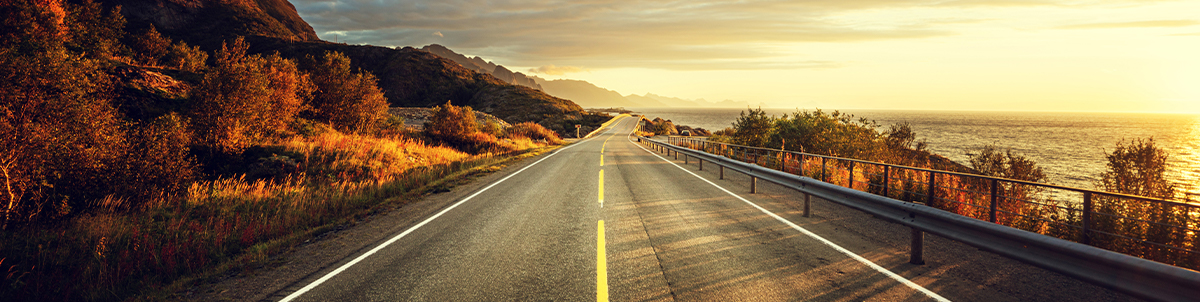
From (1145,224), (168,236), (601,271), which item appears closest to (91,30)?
(168,236)

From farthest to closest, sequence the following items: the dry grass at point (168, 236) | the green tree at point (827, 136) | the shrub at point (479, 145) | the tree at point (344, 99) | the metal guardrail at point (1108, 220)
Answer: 1. the shrub at point (479, 145)
2. the tree at point (344, 99)
3. the green tree at point (827, 136)
4. the dry grass at point (168, 236)
5. the metal guardrail at point (1108, 220)

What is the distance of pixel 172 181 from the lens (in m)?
9.45

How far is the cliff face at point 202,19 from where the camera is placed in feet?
362

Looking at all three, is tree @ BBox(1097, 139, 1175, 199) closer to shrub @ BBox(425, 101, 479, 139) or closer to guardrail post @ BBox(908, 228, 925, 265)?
guardrail post @ BBox(908, 228, 925, 265)

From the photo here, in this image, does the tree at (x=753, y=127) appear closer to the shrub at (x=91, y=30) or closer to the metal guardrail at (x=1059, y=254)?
the metal guardrail at (x=1059, y=254)

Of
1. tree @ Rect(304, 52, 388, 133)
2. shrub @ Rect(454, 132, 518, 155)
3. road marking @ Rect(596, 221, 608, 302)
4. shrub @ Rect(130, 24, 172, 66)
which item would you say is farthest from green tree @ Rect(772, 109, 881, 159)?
shrub @ Rect(130, 24, 172, 66)

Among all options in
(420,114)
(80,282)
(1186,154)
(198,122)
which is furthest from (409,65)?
(1186,154)

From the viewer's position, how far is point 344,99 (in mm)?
22328

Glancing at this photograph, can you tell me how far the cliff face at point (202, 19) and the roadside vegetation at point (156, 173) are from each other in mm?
128915

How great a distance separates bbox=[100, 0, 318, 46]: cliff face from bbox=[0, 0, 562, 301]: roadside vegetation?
12891 cm

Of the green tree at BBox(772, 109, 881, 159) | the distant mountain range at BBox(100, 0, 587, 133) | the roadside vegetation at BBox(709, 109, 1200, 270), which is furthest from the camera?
the distant mountain range at BBox(100, 0, 587, 133)

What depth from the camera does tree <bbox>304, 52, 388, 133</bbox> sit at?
22031 millimetres

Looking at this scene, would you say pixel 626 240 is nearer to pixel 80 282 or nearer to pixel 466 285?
pixel 466 285

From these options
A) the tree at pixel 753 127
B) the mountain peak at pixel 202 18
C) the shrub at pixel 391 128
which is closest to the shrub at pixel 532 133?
the shrub at pixel 391 128
